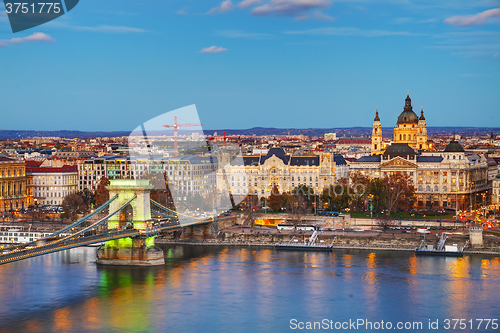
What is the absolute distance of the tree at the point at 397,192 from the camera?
32906 mm

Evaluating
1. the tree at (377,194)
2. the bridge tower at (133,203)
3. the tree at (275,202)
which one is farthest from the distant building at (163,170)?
the bridge tower at (133,203)

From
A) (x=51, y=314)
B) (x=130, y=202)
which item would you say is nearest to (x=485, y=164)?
(x=130, y=202)

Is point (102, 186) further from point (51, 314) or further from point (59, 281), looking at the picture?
point (51, 314)

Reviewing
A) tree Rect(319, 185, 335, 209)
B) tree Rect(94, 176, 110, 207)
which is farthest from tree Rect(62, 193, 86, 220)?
tree Rect(319, 185, 335, 209)

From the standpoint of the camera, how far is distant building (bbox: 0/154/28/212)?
36531 millimetres

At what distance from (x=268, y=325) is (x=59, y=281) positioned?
6.31 meters

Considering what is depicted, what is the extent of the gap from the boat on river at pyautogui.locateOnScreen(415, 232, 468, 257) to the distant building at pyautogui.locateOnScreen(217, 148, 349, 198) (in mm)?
12626

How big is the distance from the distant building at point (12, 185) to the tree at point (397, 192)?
16403 mm

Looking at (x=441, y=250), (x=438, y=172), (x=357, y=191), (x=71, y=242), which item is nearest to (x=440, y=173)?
(x=438, y=172)

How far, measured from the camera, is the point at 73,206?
33406mm

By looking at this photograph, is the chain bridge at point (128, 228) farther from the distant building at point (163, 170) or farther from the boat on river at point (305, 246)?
the distant building at point (163, 170)

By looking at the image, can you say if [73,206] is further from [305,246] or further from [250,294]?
[250,294]

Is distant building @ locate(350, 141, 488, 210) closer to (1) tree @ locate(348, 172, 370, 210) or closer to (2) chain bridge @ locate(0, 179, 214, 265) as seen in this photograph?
(1) tree @ locate(348, 172, 370, 210)

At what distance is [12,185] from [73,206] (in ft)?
17.8
